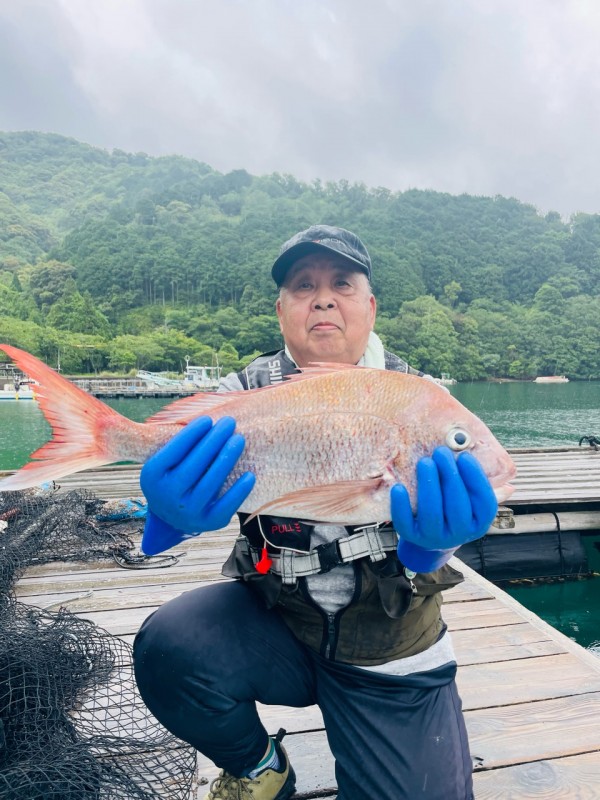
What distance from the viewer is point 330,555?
199cm

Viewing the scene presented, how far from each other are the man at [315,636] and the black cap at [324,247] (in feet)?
3.56

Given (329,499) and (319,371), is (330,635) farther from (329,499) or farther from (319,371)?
(319,371)

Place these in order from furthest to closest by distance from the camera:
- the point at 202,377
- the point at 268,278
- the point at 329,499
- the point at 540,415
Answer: the point at 268,278 < the point at 202,377 < the point at 540,415 < the point at 329,499

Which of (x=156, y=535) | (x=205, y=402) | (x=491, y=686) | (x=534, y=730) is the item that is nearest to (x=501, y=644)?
(x=491, y=686)

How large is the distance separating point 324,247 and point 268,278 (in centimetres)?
9702

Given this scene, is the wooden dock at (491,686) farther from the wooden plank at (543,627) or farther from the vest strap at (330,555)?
the vest strap at (330,555)

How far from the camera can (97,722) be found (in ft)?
8.18

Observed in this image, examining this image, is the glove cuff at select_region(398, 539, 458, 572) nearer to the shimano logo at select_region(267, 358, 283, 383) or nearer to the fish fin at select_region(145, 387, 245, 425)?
the fish fin at select_region(145, 387, 245, 425)

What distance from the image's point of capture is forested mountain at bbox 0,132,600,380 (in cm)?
7444

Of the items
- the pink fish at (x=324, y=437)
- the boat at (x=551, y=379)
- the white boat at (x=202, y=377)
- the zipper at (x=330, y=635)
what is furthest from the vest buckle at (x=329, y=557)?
the boat at (x=551, y=379)

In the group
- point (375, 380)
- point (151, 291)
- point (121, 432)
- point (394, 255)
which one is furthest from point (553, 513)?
point (151, 291)

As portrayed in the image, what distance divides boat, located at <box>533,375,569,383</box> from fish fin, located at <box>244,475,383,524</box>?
86.8 meters

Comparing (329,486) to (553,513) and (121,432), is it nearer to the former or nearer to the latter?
(121,432)

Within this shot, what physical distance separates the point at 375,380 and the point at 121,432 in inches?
38.3
